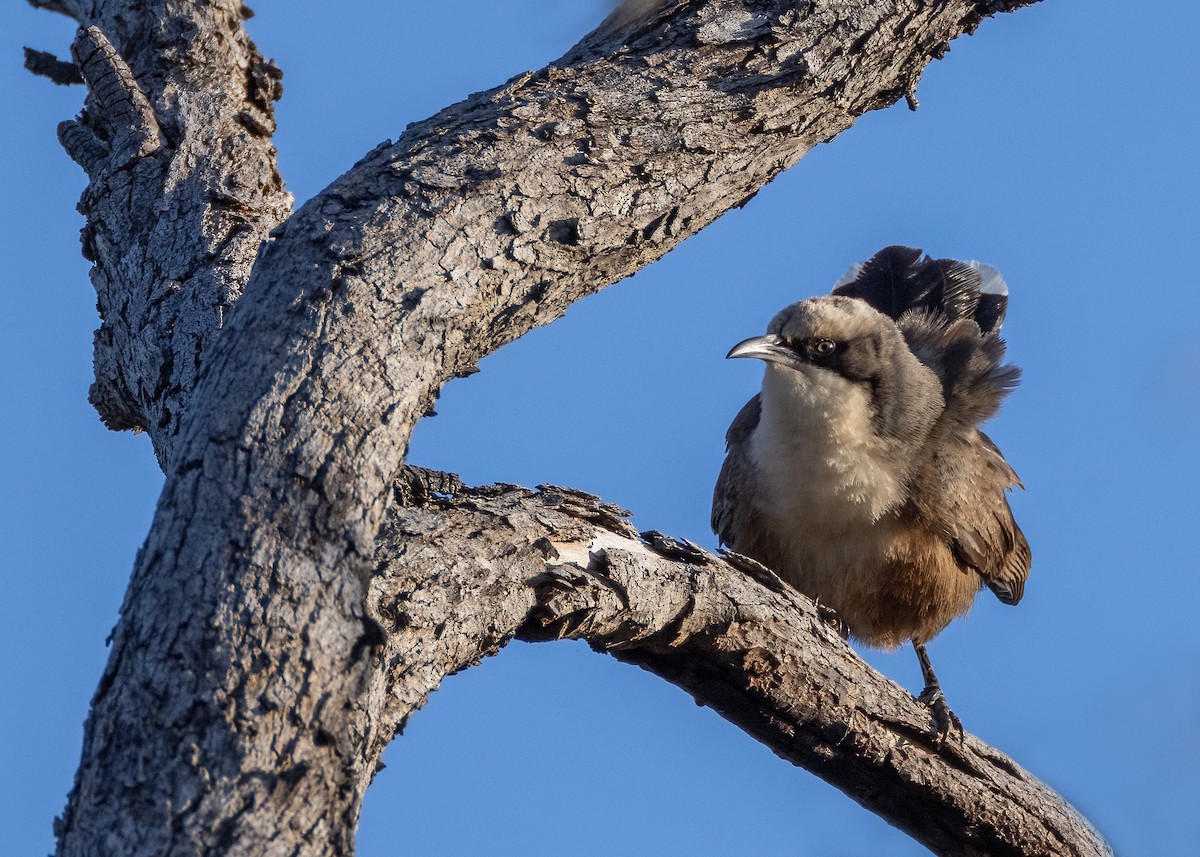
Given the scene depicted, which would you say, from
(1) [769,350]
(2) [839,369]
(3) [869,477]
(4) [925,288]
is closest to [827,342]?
(2) [839,369]

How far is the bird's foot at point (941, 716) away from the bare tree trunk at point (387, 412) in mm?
64

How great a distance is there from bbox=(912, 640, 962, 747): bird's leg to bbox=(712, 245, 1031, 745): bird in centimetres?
1

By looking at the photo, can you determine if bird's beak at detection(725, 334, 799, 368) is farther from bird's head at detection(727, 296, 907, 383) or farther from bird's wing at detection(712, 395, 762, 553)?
bird's wing at detection(712, 395, 762, 553)

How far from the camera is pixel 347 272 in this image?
309 cm

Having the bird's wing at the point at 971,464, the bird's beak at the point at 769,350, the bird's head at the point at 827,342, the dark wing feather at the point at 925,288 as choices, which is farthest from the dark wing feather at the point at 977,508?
the dark wing feather at the point at 925,288

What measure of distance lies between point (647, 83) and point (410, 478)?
1368 mm

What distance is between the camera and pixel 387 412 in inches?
116

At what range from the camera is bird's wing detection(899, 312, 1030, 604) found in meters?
5.36

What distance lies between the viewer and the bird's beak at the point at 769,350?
16.9ft

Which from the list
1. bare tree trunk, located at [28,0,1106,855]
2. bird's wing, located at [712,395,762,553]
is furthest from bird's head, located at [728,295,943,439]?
bare tree trunk, located at [28,0,1106,855]

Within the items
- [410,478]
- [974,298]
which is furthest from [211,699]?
[974,298]

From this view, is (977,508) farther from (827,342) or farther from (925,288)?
(925,288)

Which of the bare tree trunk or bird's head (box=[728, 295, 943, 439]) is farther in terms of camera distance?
bird's head (box=[728, 295, 943, 439])

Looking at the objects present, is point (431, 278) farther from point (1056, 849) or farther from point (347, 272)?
point (1056, 849)
